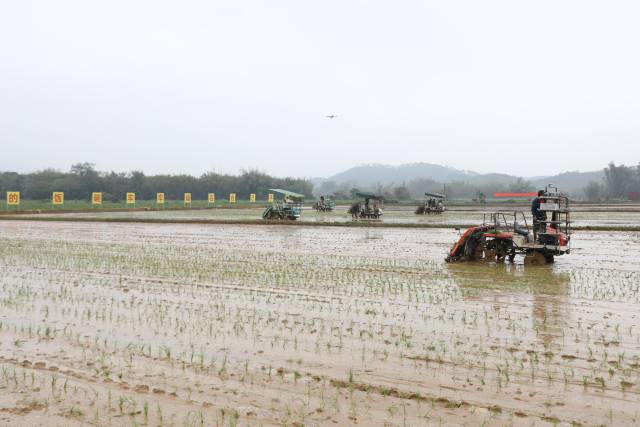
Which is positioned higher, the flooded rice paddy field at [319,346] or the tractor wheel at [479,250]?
the tractor wheel at [479,250]

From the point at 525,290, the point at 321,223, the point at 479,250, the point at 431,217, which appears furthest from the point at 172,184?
the point at 525,290

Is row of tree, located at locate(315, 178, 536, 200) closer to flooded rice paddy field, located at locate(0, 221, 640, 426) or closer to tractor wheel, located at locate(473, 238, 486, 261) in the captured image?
tractor wheel, located at locate(473, 238, 486, 261)

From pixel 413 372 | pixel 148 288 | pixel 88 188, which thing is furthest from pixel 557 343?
pixel 88 188

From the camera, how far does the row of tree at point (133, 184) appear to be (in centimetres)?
8838

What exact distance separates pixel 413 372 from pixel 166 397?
89.1 inches

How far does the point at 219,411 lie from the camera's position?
439 centimetres

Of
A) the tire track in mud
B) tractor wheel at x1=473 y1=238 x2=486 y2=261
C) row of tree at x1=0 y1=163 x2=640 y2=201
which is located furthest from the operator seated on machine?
row of tree at x1=0 y1=163 x2=640 y2=201

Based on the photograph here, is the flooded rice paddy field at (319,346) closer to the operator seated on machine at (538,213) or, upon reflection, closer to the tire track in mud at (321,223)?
the operator seated on machine at (538,213)

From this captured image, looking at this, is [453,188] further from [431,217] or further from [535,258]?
[535,258]

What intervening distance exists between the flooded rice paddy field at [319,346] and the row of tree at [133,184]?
263ft

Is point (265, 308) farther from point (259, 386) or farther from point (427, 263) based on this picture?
point (427, 263)

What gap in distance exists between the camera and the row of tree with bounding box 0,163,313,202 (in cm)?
8838

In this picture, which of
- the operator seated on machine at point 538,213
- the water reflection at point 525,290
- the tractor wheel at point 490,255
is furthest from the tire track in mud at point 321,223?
the water reflection at point 525,290

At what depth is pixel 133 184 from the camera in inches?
3888
